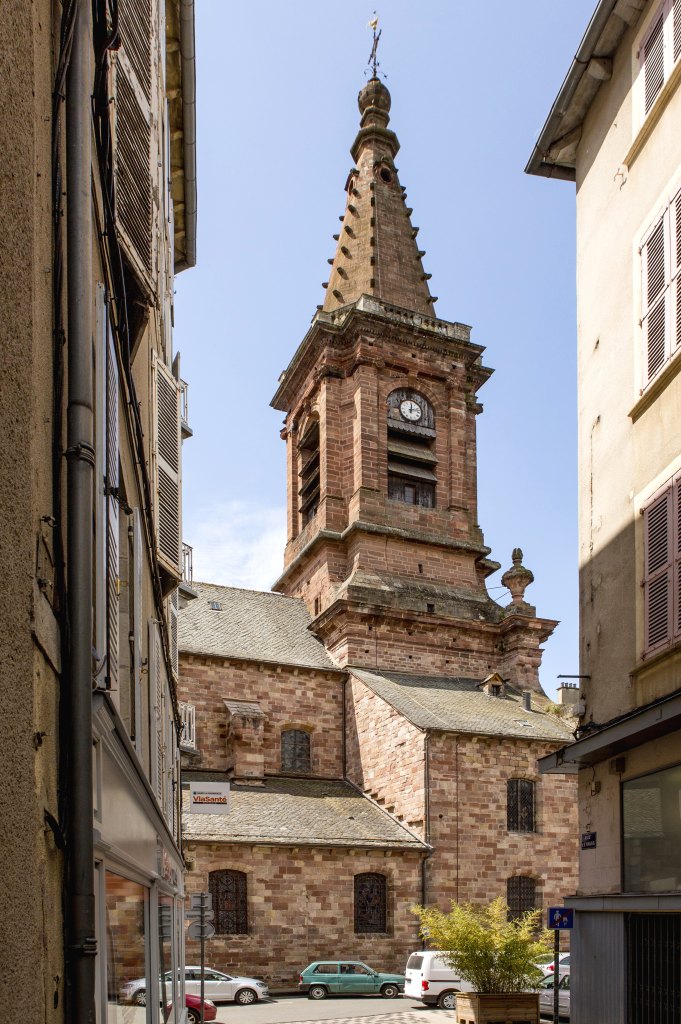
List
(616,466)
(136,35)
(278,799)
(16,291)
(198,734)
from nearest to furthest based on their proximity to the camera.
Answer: (16,291)
(136,35)
(616,466)
(278,799)
(198,734)

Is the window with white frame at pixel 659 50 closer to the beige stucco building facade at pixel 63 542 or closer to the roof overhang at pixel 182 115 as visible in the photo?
the roof overhang at pixel 182 115

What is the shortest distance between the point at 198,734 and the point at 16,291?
104 feet

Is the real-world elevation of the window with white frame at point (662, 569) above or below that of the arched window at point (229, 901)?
above

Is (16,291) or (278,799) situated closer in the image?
(16,291)

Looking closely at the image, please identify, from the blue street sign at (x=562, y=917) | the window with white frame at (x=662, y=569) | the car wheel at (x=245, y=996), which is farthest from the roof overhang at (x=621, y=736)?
the car wheel at (x=245, y=996)

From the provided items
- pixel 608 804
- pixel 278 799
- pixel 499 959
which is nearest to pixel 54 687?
pixel 608 804

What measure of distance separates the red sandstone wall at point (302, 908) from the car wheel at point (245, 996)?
2.63 metres

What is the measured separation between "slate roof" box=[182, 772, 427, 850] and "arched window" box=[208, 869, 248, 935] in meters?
1.07

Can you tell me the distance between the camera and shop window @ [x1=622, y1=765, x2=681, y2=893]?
8.52 metres

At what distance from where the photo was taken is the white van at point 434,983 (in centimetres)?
2362

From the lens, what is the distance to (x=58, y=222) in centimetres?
390

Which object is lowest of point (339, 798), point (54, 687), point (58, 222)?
point (339, 798)

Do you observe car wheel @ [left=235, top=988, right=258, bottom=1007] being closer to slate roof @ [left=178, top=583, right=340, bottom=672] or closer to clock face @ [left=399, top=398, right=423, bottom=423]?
slate roof @ [left=178, top=583, right=340, bottom=672]

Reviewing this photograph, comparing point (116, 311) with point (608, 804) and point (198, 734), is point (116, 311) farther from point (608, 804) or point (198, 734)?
point (198, 734)
